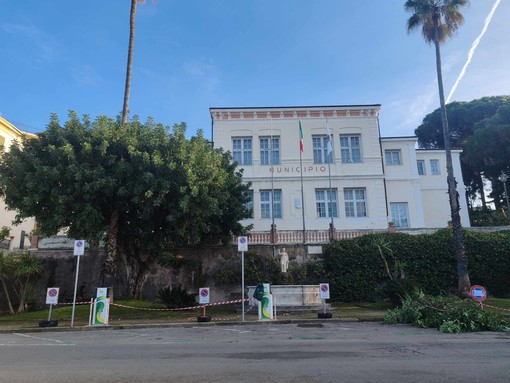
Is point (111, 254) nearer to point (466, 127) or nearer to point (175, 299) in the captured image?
point (175, 299)

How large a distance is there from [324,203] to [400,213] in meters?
6.14

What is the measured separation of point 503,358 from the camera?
716 cm

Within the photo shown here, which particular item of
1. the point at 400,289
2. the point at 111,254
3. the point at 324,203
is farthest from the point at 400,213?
the point at 111,254

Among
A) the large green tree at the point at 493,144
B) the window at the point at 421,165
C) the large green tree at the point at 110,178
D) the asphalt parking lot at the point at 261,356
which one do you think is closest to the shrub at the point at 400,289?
the asphalt parking lot at the point at 261,356

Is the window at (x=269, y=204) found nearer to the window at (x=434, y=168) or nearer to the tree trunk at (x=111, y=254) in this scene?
the tree trunk at (x=111, y=254)

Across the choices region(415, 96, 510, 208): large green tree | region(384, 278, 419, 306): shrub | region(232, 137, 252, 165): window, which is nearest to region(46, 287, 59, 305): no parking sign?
region(384, 278, 419, 306): shrub

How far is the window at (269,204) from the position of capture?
28.4 meters

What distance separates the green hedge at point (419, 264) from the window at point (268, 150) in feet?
32.9

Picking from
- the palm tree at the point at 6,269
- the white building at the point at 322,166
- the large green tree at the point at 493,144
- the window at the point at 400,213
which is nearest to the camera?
the palm tree at the point at 6,269

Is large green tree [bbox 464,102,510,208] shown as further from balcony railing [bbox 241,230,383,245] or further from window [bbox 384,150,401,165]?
balcony railing [bbox 241,230,383,245]

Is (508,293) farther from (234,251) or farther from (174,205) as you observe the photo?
(174,205)

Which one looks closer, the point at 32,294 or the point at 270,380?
the point at 270,380

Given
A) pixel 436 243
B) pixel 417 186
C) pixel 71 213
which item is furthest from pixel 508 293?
pixel 71 213

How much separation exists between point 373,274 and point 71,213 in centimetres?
1535
